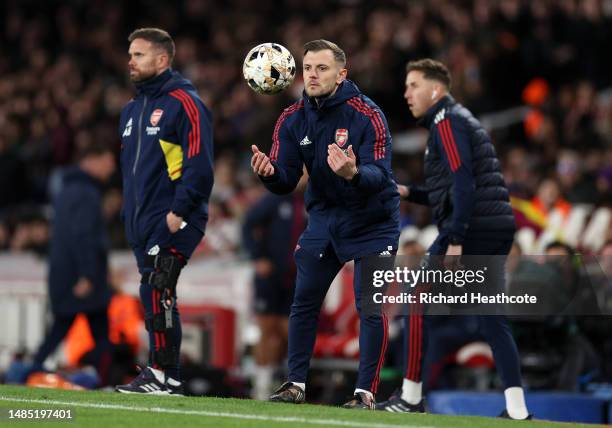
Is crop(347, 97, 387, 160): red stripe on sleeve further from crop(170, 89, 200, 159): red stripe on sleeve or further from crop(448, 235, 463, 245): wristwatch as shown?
crop(170, 89, 200, 159): red stripe on sleeve

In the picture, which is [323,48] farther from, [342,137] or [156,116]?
[156,116]

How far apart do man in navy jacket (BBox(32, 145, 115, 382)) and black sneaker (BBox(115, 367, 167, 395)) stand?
13.0 feet

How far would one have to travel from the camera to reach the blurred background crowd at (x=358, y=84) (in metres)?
16.2

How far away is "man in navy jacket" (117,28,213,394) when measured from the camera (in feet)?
30.5

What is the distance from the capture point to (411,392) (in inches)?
377

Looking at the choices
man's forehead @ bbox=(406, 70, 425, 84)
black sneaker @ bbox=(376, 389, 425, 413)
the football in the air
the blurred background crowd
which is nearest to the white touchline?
black sneaker @ bbox=(376, 389, 425, 413)

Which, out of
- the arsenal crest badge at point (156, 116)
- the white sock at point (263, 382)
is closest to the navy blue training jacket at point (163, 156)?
the arsenal crest badge at point (156, 116)

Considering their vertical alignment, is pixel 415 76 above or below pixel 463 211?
above

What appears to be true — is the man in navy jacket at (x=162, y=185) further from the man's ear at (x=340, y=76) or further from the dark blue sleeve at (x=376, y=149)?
the dark blue sleeve at (x=376, y=149)

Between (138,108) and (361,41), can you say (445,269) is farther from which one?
(361,41)

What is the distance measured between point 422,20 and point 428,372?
7548mm

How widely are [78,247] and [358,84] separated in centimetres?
626

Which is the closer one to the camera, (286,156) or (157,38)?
(286,156)

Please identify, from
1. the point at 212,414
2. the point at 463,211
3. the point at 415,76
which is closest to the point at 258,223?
the point at 415,76
